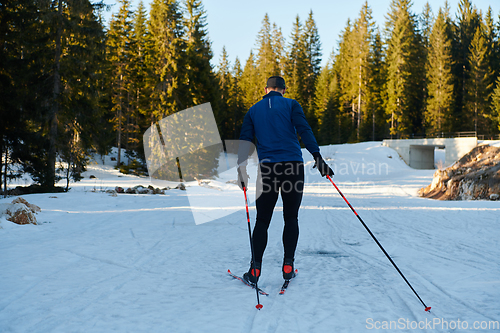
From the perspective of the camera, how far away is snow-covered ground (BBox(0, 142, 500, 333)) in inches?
89.1

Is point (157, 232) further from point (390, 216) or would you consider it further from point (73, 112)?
point (73, 112)

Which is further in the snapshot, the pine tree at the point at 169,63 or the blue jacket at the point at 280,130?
the pine tree at the point at 169,63

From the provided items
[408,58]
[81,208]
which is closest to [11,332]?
[81,208]

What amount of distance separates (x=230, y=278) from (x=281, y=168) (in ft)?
4.07

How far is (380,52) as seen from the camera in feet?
151

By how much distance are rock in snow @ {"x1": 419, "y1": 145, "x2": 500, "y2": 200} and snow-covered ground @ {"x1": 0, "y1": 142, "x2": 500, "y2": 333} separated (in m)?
4.23

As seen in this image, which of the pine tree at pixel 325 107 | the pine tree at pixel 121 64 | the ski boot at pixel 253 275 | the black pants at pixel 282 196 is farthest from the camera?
the pine tree at pixel 325 107

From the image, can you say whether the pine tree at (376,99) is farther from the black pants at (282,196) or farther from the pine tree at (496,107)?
the black pants at (282,196)

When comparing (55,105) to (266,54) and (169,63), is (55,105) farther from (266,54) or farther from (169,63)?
(266,54)

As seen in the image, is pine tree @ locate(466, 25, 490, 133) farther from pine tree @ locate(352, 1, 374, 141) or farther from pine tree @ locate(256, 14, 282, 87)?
pine tree @ locate(256, 14, 282, 87)

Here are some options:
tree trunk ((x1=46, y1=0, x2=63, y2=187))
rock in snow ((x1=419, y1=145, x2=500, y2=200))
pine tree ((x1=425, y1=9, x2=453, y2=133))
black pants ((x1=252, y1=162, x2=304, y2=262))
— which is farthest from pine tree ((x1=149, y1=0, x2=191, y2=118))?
pine tree ((x1=425, y1=9, x2=453, y2=133))

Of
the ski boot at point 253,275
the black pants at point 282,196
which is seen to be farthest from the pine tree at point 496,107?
the ski boot at point 253,275

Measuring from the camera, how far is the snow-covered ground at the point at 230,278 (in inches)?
89.1

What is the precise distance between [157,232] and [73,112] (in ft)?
34.7
